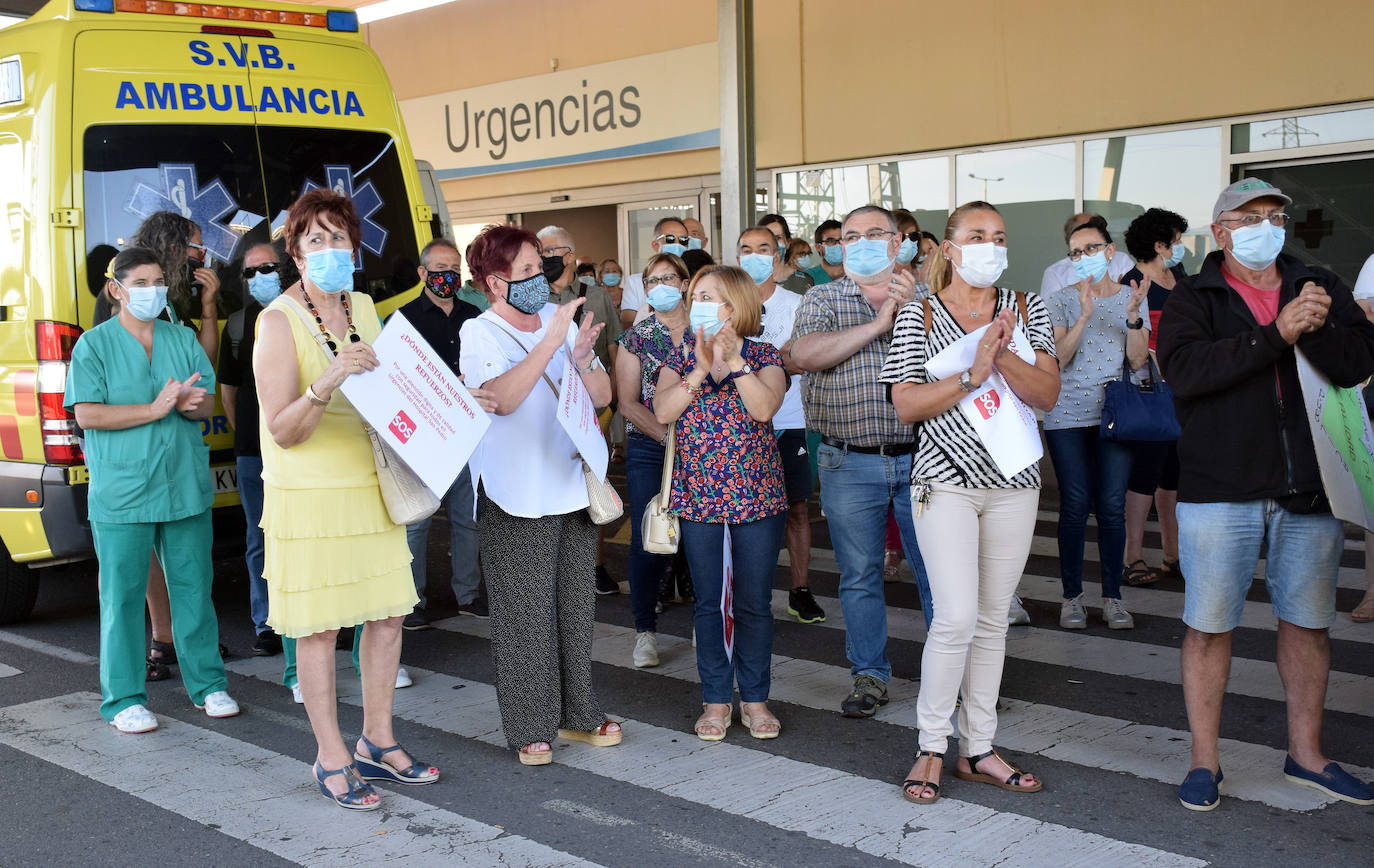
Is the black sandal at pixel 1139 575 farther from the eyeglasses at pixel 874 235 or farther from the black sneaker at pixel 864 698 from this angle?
the eyeglasses at pixel 874 235

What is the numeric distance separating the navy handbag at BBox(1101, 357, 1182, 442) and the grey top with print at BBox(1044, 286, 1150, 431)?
0.17ft

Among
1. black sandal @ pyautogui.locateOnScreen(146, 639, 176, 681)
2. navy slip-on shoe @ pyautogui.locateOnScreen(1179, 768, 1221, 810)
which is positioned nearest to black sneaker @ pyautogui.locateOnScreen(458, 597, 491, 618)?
black sandal @ pyautogui.locateOnScreen(146, 639, 176, 681)

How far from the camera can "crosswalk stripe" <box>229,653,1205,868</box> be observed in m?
3.88

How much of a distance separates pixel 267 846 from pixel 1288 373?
349 cm

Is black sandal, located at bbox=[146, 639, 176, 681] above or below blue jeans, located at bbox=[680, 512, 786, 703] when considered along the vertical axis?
below

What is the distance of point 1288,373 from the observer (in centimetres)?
411

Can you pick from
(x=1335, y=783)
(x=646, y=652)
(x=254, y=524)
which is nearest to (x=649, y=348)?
(x=646, y=652)

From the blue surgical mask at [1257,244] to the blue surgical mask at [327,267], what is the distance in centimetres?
283

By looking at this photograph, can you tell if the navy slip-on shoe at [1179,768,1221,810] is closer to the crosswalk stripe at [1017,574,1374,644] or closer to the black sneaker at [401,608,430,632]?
the crosswalk stripe at [1017,574,1374,644]

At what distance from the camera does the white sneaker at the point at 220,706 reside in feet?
17.9

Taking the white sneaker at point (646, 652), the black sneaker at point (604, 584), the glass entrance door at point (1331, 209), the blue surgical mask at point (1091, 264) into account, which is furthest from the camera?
the glass entrance door at point (1331, 209)

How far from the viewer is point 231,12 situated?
6.70 m

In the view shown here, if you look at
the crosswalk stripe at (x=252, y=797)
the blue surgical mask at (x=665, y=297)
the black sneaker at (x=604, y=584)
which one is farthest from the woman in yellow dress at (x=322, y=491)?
the black sneaker at (x=604, y=584)

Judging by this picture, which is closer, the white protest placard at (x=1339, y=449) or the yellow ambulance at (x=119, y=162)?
the white protest placard at (x=1339, y=449)
